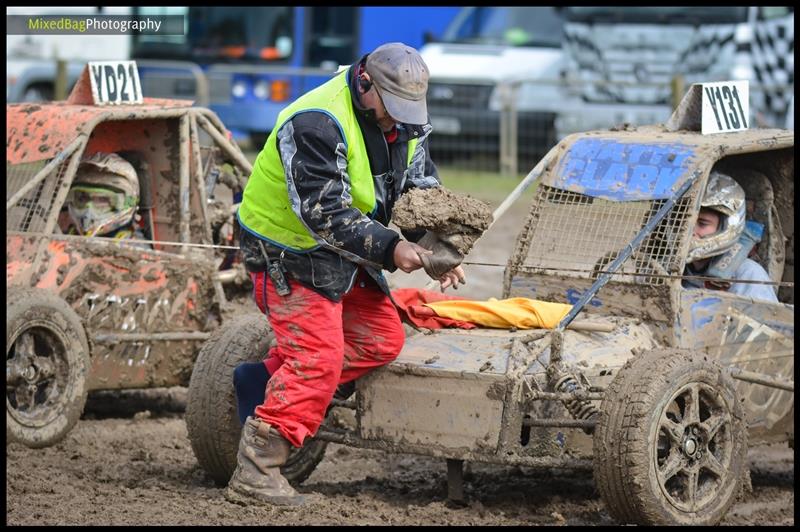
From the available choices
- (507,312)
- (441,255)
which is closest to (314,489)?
(507,312)

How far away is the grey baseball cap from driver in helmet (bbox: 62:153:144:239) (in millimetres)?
2797

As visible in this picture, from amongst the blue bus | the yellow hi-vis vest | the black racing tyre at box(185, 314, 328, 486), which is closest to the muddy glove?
the yellow hi-vis vest

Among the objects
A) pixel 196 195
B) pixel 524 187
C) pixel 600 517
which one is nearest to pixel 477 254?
pixel 196 195

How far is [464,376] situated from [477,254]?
731 cm

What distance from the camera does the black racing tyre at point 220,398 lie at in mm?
5863

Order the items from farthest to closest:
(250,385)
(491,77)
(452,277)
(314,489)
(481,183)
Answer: (491,77) < (481,183) < (314,489) < (250,385) < (452,277)

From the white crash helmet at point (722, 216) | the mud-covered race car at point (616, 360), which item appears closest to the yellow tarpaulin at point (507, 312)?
the mud-covered race car at point (616, 360)

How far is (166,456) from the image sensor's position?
6.79 metres

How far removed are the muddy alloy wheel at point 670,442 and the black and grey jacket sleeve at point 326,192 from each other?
103 cm

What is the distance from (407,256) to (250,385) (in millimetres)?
953

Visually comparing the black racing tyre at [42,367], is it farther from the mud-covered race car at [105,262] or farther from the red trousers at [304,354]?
the red trousers at [304,354]

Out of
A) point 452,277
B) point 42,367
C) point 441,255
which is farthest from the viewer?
point 42,367

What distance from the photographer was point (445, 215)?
5.22 metres

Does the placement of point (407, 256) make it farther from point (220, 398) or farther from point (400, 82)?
point (220, 398)
